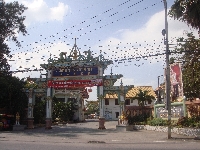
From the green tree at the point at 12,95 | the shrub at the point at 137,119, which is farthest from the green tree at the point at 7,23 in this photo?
the shrub at the point at 137,119

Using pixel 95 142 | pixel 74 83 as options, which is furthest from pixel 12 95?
pixel 95 142

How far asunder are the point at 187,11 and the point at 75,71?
1438 centimetres

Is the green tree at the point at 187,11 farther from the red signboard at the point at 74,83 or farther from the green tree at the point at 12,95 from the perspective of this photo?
the green tree at the point at 12,95

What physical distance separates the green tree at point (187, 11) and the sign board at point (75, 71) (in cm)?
1159

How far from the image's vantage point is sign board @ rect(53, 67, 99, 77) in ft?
89.5

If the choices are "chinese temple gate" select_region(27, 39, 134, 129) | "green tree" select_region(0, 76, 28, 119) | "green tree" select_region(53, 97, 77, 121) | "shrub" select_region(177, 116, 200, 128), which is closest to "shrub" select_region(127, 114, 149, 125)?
"chinese temple gate" select_region(27, 39, 134, 129)

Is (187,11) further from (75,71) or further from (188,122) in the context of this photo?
(75,71)

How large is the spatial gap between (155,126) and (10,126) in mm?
14624

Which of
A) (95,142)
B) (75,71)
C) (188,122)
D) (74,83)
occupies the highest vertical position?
(75,71)

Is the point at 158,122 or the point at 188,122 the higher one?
the point at 188,122

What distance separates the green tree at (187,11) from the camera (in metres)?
16.5

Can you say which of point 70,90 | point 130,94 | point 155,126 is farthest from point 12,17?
point 130,94

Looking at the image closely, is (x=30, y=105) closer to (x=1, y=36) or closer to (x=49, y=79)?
(x=49, y=79)

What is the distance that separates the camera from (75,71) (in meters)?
27.7
